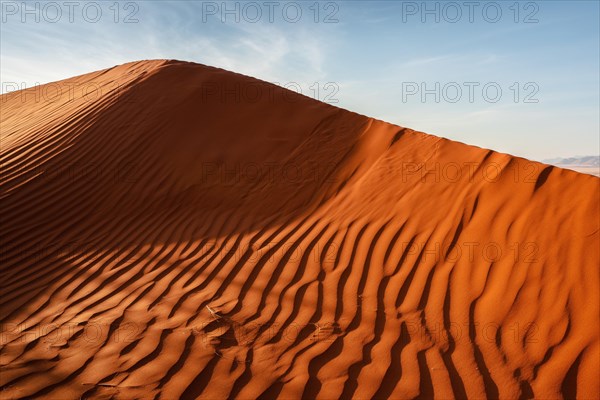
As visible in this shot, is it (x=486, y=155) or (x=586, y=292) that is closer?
(x=586, y=292)

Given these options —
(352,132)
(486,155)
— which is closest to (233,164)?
(352,132)

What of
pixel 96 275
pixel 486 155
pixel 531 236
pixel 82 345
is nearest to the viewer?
pixel 82 345

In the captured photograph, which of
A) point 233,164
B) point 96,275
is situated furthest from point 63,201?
point 233,164

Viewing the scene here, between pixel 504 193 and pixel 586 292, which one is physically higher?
pixel 504 193

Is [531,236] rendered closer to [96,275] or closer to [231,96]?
[96,275]

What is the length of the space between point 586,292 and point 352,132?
4.77m

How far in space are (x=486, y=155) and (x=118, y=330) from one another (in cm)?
467

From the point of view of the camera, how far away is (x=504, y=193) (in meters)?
4.32

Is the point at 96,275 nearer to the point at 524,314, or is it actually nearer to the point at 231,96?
the point at 524,314

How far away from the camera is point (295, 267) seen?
4.23 meters

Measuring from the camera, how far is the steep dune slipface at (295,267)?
2844 mm

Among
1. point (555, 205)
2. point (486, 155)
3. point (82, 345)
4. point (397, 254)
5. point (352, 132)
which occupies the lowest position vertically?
point (82, 345)

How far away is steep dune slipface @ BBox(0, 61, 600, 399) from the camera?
2.84 m

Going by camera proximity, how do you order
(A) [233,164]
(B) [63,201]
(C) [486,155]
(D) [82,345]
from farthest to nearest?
(A) [233,164]
(B) [63,201]
(C) [486,155]
(D) [82,345]
